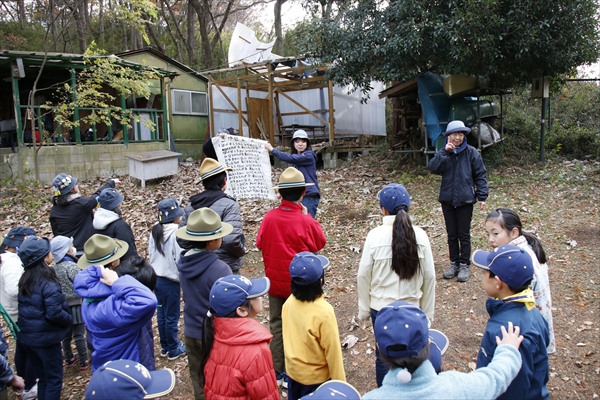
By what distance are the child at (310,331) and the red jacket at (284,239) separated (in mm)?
775

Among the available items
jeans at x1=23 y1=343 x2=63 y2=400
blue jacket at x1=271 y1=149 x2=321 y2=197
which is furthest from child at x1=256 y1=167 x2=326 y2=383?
blue jacket at x1=271 y1=149 x2=321 y2=197

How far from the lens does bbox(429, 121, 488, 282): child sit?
17.5ft

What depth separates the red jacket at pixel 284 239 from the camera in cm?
354

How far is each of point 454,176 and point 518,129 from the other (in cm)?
1129

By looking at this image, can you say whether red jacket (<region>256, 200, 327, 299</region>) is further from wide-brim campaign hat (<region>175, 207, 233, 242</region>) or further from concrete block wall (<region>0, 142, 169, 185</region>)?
concrete block wall (<region>0, 142, 169, 185</region>)

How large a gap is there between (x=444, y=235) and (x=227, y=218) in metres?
4.90

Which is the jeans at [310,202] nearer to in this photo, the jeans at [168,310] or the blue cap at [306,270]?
the jeans at [168,310]

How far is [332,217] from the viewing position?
921 cm

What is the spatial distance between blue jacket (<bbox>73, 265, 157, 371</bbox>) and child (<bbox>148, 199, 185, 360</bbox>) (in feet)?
4.31

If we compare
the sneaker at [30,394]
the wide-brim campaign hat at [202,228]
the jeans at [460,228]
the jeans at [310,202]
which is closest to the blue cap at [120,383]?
the wide-brim campaign hat at [202,228]

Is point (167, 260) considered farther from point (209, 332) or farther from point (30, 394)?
point (209, 332)

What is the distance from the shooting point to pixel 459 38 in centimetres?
980

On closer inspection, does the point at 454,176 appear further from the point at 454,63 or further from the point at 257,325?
the point at 454,63

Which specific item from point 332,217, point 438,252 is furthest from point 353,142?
point 438,252
